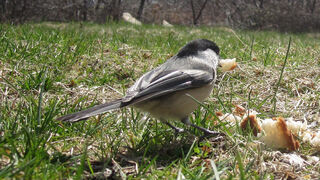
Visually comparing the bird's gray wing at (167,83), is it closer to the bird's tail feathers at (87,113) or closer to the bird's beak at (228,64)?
the bird's tail feathers at (87,113)

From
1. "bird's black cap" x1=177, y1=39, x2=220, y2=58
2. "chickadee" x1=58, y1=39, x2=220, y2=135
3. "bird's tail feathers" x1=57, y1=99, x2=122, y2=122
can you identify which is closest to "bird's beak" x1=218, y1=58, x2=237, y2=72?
"bird's black cap" x1=177, y1=39, x2=220, y2=58

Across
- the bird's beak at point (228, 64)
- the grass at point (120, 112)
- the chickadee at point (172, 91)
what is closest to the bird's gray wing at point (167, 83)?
the chickadee at point (172, 91)

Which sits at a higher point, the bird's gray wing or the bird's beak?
the bird's gray wing

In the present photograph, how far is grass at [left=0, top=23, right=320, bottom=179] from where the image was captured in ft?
5.10

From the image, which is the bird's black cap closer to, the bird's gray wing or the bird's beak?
the bird's gray wing

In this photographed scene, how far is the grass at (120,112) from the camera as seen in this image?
5.10ft

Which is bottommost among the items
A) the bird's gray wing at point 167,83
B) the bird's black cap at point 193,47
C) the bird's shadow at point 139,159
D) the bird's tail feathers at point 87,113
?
the bird's shadow at point 139,159

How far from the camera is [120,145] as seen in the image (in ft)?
6.34

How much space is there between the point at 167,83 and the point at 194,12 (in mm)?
15600

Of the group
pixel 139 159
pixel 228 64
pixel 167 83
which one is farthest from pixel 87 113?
pixel 228 64

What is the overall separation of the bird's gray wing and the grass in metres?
0.24

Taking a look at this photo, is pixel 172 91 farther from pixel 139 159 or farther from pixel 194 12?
pixel 194 12

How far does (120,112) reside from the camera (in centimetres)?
254

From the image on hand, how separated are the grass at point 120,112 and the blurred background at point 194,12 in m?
6.19
